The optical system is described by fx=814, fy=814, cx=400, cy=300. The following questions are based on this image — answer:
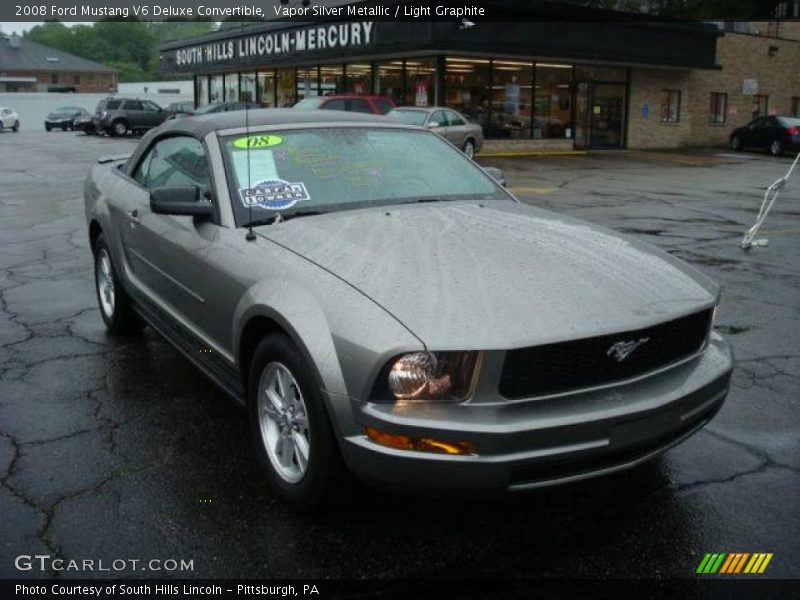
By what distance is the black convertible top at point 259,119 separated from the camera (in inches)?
172

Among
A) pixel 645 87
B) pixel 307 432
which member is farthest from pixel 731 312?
pixel 645 87

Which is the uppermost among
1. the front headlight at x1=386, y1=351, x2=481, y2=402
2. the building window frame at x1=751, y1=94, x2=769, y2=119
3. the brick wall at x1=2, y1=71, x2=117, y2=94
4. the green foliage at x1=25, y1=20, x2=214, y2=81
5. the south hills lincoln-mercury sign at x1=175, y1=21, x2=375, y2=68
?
the green foliage at x1=25, y1=20, x2=214, y2=81

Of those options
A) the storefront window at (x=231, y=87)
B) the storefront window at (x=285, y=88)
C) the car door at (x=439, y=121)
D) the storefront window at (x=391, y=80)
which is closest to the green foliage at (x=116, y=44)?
the storefront window at (x=231, y=87)

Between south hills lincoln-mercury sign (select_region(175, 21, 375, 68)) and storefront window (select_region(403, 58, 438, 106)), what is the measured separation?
2177 mm

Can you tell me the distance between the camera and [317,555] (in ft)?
9.73

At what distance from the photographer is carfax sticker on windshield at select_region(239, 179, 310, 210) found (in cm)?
389

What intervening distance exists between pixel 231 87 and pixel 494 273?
38627 mm

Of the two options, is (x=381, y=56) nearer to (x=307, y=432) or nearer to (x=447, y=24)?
(x=447, y=24)

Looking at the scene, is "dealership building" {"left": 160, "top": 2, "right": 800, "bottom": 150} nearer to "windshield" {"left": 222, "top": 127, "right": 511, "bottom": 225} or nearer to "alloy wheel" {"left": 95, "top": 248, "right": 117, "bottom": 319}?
"alloy wheel" {"left": 95, "top": 248, "right": 117, "bottom": 319}

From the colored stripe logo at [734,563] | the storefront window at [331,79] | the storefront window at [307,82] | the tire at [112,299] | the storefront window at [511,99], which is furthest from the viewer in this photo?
the storefront window at [307,82]

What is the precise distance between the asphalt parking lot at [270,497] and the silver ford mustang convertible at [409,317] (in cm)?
29

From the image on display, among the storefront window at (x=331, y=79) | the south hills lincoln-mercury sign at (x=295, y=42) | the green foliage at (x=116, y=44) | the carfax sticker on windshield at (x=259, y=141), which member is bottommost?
the carfax sticker on windshield at (x=259, y=141)

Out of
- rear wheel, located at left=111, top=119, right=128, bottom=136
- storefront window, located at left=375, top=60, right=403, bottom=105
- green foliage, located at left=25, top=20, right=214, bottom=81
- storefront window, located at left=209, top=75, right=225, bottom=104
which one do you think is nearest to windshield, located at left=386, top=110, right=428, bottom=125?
storefront window, located at left=375, top=60, right=403, bottom=105

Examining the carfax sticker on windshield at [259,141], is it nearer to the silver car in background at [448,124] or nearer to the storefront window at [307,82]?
the silver car in background at [448,124]
